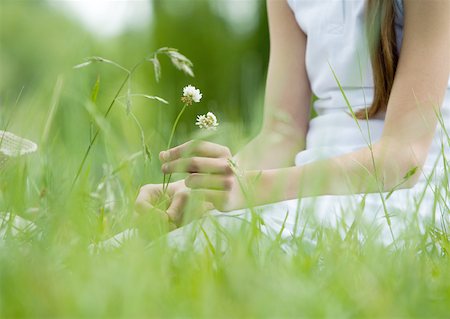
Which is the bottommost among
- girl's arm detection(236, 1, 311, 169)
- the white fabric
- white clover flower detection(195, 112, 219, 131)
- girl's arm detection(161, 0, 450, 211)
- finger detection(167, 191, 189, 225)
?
finger detection(167, 191, 189, 225)

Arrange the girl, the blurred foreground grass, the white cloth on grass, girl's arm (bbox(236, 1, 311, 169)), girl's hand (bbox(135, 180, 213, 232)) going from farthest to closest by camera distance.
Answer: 1. girl's arm (bbox(236, 1, 311, 169))
2. the white cloth on grass
3. the girl
4. girl's hand (bbox(135, 180, 213, 232))
5. the blurred foreground grass

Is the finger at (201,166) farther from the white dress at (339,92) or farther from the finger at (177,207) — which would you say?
the white dress at (339,92)

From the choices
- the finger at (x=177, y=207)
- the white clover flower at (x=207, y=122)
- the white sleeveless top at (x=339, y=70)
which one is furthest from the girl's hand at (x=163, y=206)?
the white sleeveless top at (x=339, y=70)

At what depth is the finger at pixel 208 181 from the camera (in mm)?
1642

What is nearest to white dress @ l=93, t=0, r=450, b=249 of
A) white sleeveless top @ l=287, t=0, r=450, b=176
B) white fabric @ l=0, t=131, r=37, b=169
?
white sleeveless top @ l=287, t=0, r=450, b=176

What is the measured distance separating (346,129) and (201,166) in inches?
24.1

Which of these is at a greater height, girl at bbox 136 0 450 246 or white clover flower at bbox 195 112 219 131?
girl at bbox 136 0 450 246

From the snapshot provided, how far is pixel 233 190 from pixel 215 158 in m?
0.16

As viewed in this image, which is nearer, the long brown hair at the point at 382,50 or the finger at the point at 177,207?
the finger at the point at 177,207

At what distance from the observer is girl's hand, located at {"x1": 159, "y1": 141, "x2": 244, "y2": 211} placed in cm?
162

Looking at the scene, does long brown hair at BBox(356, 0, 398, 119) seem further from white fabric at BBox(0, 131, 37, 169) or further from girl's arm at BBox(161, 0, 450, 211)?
white fabric at BBox(0, 131, 37, 169)

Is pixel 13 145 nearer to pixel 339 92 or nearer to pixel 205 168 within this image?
pixel 205 168

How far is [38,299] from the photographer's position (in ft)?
3.43

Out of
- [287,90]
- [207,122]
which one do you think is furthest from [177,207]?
[287,90]
